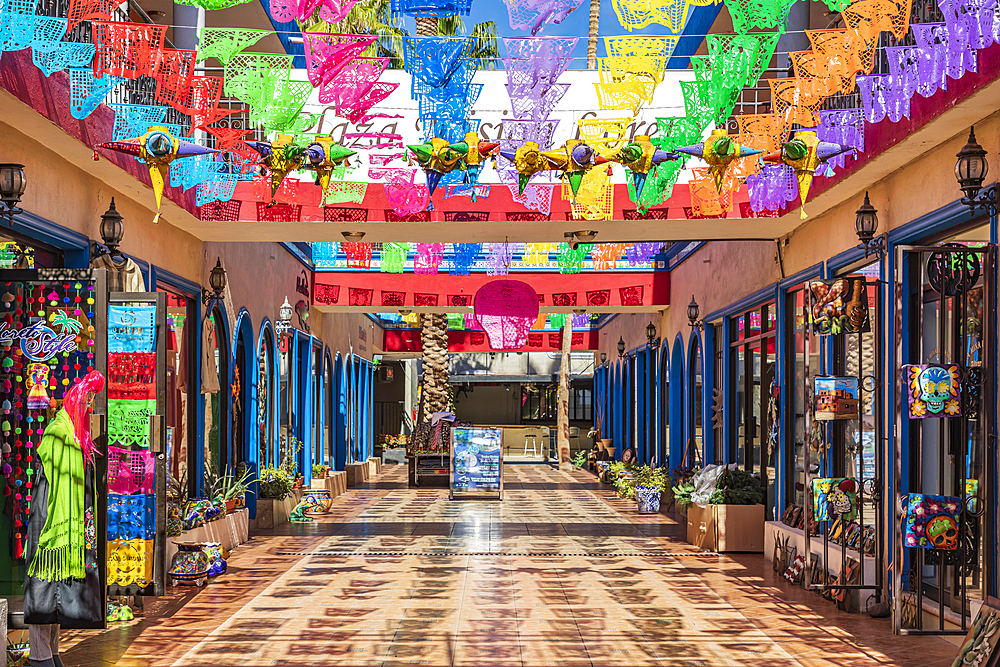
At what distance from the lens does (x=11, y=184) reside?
544 centimetres

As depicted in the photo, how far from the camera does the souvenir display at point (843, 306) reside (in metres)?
7.02

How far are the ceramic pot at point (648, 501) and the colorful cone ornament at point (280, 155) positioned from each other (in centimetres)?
891

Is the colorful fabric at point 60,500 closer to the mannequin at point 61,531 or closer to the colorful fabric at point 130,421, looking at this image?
the mannequin at point 61,531

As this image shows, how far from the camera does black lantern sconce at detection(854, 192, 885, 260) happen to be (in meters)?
6.89

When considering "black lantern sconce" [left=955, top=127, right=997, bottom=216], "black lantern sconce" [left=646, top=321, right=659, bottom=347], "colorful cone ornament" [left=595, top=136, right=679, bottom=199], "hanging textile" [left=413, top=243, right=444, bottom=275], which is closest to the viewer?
"black lantern sconce" [left=955, top=127, right=997, bottom=216]

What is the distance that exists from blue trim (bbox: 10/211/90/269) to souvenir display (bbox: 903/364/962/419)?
555 centimetres

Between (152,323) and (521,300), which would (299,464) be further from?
(152,323)

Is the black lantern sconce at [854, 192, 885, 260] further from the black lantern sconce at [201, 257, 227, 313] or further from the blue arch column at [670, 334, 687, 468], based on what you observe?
the blue arch column at [670, 334, 687, 468]

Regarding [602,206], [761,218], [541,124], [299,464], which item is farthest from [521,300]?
[299,464]

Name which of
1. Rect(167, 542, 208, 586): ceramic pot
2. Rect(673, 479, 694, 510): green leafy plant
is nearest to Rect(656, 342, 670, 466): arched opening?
Rect(673, 479, 694, 510): green leafy plant

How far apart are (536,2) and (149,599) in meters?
5.27

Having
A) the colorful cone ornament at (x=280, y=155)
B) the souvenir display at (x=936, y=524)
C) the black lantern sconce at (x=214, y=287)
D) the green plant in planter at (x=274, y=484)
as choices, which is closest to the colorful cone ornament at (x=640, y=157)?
the colorful cone ornament at (x=280, y=155)

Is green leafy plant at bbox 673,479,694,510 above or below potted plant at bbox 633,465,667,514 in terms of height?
above

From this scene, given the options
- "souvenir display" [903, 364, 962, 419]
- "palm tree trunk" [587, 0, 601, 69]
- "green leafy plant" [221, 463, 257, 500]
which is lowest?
"green leafy plant" [221, 463, 257, 500]
